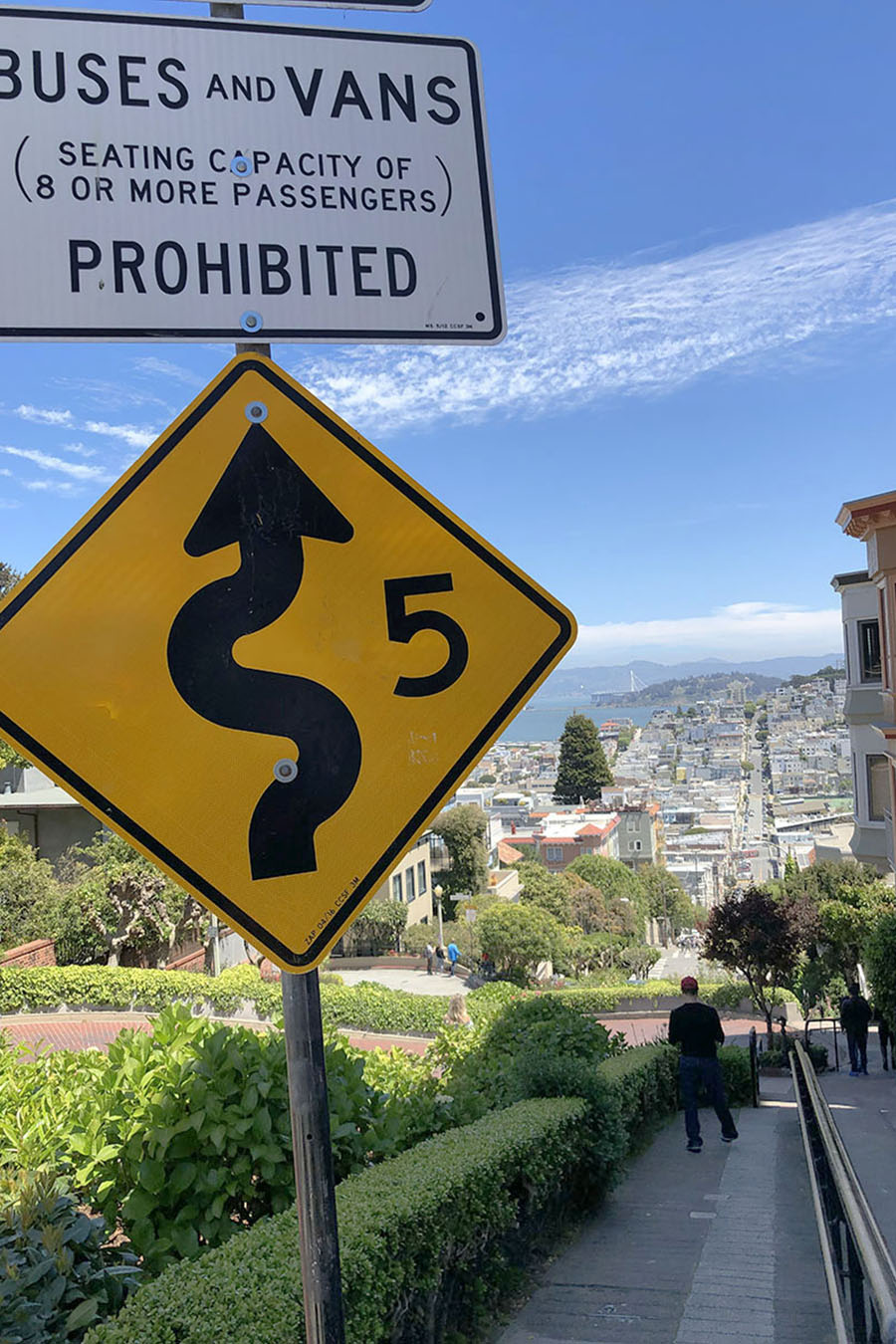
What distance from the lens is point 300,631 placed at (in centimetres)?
197

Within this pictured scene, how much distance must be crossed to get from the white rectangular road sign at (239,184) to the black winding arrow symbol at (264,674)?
39 cm

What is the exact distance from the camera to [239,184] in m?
2.16

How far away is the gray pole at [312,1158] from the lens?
75.2 inches

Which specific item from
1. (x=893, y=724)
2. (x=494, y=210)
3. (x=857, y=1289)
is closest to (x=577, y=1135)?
(x=857, y=1289)

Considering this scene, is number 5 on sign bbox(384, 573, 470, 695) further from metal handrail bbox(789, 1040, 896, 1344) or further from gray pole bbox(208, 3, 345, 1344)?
metal handrail bbox(789, 1040, 896, 1344)

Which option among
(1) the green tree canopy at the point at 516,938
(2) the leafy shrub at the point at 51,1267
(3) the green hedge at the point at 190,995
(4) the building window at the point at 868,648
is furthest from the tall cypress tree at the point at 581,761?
(2) the leafy shrub at the point at 51,1267

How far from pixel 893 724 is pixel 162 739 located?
1798cm

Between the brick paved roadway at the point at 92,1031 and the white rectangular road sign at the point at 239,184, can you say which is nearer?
the white rectangular road sign at the point at 239,184

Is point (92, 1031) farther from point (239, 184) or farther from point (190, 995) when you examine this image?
point (239, 184)

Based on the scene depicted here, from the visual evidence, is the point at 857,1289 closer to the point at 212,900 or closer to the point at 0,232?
the point at 212,900

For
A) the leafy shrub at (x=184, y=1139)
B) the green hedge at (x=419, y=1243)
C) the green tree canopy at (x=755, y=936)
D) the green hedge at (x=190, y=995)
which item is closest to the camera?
the green hedge at (x=419, y=1243)

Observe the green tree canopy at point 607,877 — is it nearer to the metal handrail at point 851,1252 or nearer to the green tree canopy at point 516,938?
the green tree canopy at point 516,938

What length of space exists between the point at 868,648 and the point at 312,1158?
24213 millimetres

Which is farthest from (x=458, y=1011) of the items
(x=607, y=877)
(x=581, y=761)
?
(x=581, y=761)
